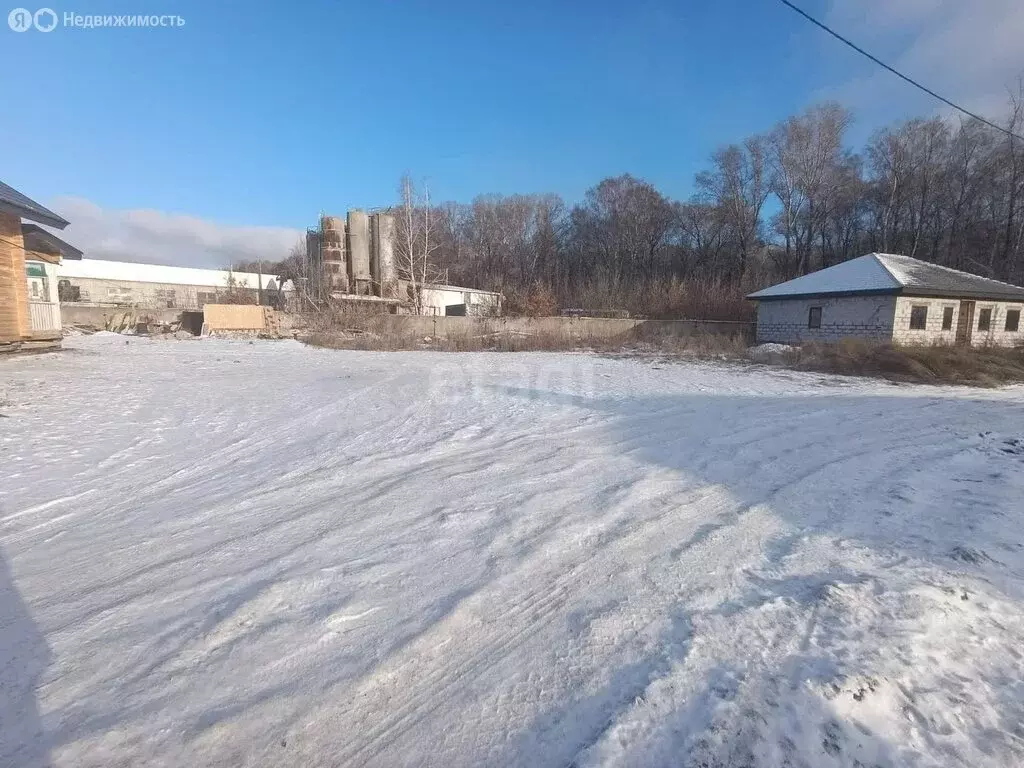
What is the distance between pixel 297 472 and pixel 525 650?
134 inches

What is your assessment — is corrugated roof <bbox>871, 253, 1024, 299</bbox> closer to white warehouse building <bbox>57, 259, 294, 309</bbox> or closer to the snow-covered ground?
the snow-covered ground

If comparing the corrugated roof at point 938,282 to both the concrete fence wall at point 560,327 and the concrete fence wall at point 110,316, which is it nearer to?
the concrete fence wall at point 560,327

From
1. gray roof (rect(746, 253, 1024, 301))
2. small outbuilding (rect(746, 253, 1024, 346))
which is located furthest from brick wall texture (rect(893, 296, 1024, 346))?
gray roof (rect(746, 253, 1024, 301))

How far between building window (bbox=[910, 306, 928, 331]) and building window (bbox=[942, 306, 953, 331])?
4.23 ft

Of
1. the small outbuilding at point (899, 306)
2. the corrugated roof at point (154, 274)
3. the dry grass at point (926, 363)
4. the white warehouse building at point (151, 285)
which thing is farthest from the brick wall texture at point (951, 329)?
the corrugated roof at point (154, 274)

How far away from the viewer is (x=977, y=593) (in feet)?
8.93

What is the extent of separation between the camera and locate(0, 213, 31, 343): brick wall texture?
13484 millimetres

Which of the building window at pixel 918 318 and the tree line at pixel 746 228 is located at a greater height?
the tree line at pixel 746 228

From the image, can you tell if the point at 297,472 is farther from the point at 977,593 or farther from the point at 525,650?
the point at 977,593

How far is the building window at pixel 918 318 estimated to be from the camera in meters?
21.5

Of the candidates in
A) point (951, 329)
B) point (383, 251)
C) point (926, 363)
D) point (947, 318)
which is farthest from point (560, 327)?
point (951, 329)

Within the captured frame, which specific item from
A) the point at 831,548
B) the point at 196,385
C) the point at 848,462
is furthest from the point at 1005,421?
the point at 196,385

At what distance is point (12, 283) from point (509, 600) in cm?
1821

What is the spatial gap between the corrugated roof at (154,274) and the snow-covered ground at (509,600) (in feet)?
175
